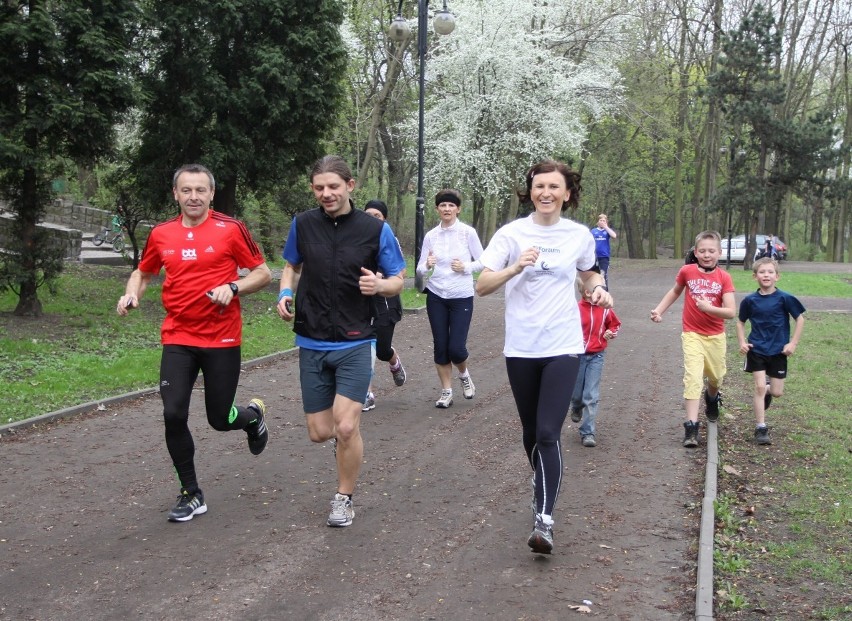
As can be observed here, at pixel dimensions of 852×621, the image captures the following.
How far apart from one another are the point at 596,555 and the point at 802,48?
48750 millimetres

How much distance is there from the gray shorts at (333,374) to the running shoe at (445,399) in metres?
3.71

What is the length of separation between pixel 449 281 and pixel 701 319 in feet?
8.17

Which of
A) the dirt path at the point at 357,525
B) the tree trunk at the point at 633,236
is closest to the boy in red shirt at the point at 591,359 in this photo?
the dirt path at the point at 357,525

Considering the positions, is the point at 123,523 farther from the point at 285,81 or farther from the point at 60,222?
the point at 60,222

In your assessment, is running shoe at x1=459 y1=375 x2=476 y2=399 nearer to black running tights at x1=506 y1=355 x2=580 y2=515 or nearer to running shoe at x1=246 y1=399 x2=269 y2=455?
running shoe at x1=246 y1=399 x2=269 y2=455

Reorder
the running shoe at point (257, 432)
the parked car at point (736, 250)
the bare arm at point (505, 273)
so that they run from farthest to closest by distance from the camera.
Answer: the parked car at point (736, 250) < the running shoe at point (257, 432) < the bare arm at point (505, 273)

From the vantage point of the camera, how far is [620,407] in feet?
31.0

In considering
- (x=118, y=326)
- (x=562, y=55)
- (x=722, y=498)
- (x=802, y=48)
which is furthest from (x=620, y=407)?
(x=802, y=48)

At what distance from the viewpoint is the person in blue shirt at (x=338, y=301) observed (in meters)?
5.39

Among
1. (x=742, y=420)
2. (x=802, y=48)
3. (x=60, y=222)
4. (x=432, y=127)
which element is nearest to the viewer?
(x=742, y=420)

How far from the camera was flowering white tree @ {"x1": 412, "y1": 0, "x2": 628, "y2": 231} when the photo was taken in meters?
34.4

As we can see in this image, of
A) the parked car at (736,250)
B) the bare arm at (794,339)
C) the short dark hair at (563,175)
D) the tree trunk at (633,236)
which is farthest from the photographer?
the tree trunk at (633,236)

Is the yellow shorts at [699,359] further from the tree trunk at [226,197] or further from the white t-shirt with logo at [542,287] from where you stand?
the tree trunk at [226,197]

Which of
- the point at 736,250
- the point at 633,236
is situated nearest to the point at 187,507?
the point at 736,250
